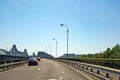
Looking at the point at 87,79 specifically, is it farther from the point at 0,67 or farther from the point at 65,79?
the point at 0,67

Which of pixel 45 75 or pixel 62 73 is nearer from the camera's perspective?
pixel 45 75

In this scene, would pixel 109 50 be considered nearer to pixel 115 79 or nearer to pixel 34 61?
pixel 34 61

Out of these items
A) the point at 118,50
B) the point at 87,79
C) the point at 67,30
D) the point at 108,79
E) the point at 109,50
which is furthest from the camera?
the point at 109,50

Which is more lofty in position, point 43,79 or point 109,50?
point 109,50

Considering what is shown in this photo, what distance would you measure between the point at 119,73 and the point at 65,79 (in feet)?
16.4

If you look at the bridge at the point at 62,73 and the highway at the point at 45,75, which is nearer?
the bridge at the point at 62,73

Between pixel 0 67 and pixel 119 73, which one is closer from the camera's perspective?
pixel 119 73

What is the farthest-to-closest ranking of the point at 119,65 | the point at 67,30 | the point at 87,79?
the point at 67,30
the point at 119,65
the point at 87,79

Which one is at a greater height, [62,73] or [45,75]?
[62,73]

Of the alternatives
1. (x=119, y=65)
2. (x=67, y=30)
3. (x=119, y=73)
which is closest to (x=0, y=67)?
(x=119, y=65)

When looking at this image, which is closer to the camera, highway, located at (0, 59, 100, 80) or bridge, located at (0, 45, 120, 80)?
bridge, located at (0, 45, 120, 80)

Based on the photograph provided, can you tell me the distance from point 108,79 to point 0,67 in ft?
55.7

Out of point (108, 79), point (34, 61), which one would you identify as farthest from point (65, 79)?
point (34, 61)

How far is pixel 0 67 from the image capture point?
110 ft
